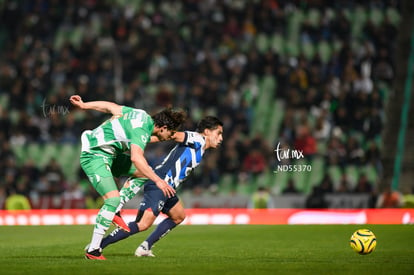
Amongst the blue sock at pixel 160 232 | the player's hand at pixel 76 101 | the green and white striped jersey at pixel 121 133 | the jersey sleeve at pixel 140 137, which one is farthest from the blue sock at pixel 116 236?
the player's hand at pixel 76 101

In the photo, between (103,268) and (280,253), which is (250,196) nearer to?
(280,253)

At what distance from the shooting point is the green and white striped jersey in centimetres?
1105

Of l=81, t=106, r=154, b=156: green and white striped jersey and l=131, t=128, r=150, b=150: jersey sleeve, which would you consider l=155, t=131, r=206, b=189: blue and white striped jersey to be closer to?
l=81, t=106, r=154, b=156: green and white striped jersey

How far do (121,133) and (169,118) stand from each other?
2.05 feet

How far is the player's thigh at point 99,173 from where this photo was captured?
11227 mm

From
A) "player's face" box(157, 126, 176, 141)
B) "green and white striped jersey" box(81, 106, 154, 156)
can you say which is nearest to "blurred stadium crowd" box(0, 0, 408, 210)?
"player's face" box(157, 126, 176, 141)

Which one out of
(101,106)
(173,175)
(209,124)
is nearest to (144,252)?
(173,175)

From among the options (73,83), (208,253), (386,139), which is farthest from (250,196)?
(208,253)

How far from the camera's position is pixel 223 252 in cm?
1303

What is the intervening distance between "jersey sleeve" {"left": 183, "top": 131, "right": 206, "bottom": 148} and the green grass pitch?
4.90ft

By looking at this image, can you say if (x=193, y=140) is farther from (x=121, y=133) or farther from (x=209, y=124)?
(x=121, y=133)

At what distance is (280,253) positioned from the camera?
12703mm

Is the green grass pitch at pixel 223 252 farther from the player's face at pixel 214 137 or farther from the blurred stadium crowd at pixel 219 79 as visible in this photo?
the blurred stadium crowd at pixel 219 79

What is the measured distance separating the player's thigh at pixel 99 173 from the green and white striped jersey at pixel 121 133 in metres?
0.11
